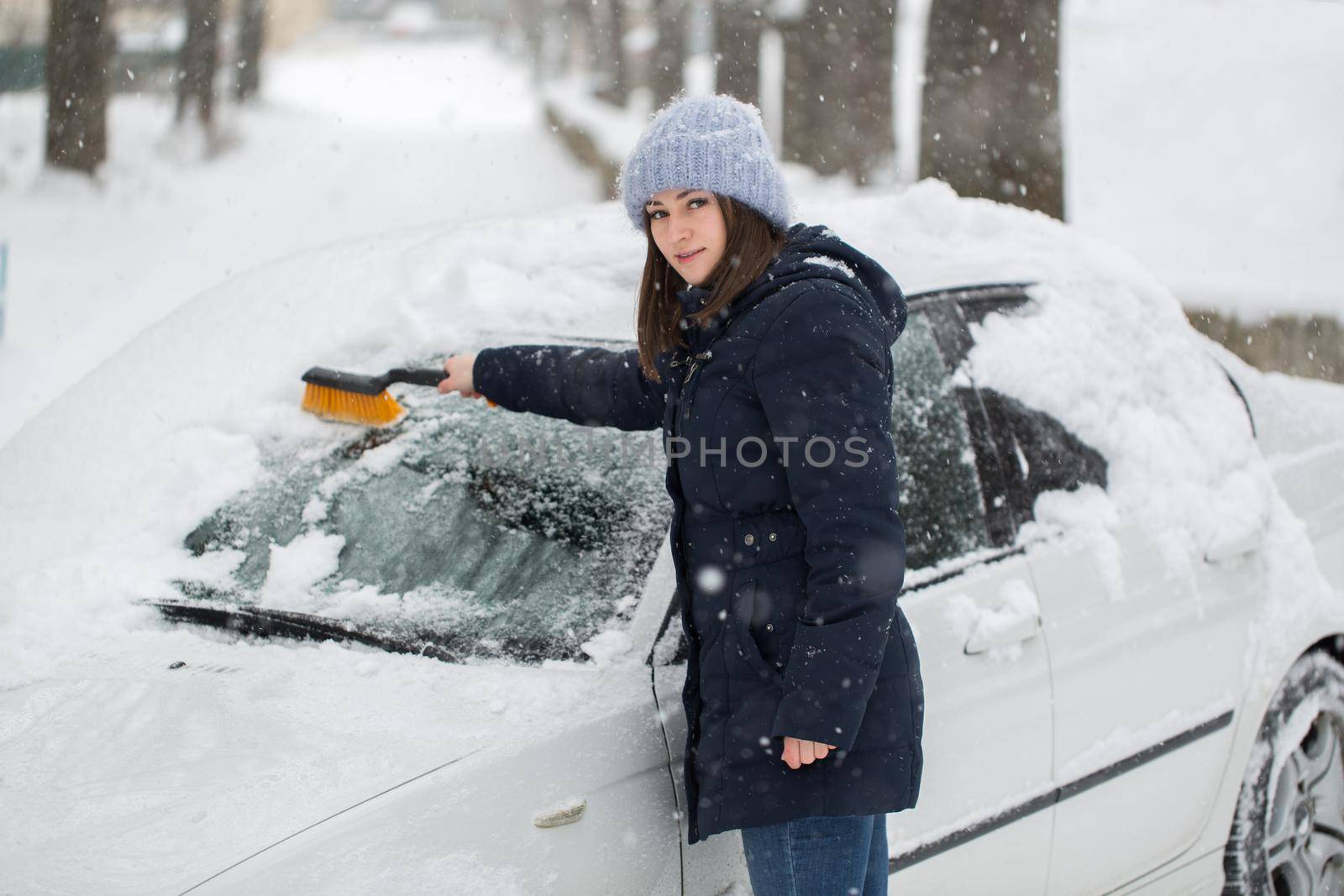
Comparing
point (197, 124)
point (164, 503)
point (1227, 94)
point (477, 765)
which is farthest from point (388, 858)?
point (197, 124)

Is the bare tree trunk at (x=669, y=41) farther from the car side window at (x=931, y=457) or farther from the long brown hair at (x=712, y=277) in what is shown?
the long brown hair at (x=712, y=277)

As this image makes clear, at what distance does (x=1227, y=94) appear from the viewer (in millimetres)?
19016

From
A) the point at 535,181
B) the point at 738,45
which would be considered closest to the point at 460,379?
the point at 738,45

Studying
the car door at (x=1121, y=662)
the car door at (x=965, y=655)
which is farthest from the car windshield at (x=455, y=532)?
the car door at (x=1121, y=662)

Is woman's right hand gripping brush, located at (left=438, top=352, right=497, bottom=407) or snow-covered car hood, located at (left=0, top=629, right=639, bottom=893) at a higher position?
woman's right hand gripping brush, located at (left=438, top=352, right=497, bottom=407)

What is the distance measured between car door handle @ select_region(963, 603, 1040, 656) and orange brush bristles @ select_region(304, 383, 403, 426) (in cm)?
115

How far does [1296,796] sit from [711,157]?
2.13m

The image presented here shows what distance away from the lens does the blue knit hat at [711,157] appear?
6.17 ft

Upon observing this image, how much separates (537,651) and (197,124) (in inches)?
845

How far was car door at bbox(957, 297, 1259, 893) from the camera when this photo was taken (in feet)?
7.84

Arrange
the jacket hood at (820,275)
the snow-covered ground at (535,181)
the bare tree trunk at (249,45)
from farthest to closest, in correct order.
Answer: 1. the bare tree trunk at (249,45)
2. the snow-covered ground at (535,181)
3. the jacket hood at (820,275)

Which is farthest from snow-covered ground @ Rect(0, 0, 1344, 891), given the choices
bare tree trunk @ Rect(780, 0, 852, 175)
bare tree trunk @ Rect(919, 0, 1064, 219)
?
bare tree trunk @ Rect(780, 0, 852, 175)

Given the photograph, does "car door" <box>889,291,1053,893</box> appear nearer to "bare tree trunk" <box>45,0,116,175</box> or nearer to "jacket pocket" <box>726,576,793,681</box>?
"jacket pocket" <box>726,576,793,681</box>

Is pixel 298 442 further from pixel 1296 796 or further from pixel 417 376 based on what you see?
pixel 1296 796
